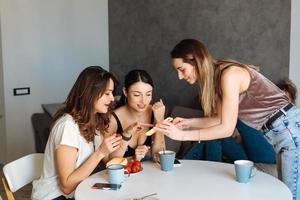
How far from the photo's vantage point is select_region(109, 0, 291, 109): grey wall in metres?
3.62

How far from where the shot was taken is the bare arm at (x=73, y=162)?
6.66 ft

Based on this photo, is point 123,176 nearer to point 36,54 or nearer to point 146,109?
point 146,109

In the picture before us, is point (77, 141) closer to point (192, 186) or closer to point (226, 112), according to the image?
point (192, 186)

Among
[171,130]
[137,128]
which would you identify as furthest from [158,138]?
[171,130]

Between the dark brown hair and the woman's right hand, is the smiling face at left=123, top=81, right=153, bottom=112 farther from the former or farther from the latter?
the dark brown hair

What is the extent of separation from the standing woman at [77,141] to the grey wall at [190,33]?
182cm

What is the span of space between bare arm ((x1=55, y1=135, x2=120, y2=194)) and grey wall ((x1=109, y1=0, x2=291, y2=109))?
203cm

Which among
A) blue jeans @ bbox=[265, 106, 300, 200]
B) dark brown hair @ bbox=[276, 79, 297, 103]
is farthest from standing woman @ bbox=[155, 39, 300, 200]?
dark brown hair @ bbox=[276, 79, 297, 103]

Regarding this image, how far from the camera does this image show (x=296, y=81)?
3.51m

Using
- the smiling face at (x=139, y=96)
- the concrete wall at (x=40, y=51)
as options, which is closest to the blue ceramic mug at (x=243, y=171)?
the smiling face at (x=139, y=96)

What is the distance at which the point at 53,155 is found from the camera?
2137 mm

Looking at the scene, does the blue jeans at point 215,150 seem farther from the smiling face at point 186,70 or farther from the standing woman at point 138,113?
the smiling face at point 186,70

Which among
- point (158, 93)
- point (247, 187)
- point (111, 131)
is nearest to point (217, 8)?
point (158, 93)

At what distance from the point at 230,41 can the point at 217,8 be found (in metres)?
0.31
